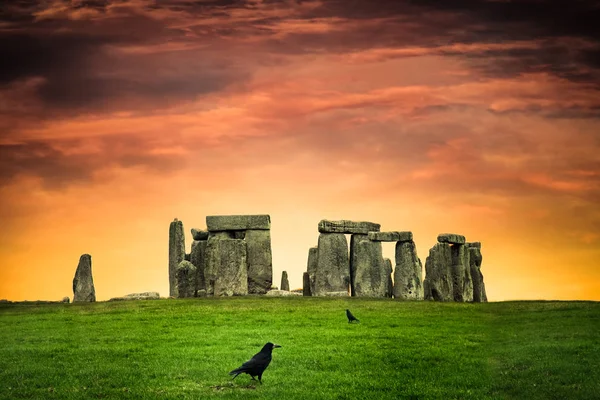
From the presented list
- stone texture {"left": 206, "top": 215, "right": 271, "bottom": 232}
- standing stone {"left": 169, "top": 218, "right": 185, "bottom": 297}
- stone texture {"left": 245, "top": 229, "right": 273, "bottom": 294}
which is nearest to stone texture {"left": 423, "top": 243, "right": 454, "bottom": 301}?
stone texture {"left": 245, "top": 229, "right": 273, "bottom": 294}

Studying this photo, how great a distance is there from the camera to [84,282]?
53688 millimetres

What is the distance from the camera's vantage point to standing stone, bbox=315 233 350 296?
52.6 m

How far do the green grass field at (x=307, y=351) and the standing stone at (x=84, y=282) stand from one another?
7.31 meters

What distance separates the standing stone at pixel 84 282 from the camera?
5347 cm

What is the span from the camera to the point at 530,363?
96.6 ft

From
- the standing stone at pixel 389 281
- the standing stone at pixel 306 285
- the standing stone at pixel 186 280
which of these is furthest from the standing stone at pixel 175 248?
the standing stone at pixel 389 281

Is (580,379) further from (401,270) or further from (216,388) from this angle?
(401,270)

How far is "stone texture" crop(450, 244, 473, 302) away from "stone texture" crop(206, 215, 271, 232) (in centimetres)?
1143

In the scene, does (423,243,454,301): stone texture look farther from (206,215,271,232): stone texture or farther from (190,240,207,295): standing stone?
(190,240,207,295): standing stone

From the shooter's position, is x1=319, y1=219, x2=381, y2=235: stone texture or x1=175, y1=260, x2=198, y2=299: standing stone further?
x1=319, y1=219, x2=381, y2=235: stone texture

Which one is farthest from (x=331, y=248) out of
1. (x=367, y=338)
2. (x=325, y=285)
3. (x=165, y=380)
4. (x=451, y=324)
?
(x=165, y=380)

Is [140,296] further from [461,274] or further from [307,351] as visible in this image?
[307,351]

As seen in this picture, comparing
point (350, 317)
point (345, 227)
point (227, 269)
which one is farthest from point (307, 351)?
point (345, 227)

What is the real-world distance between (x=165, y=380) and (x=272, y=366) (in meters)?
3.53
